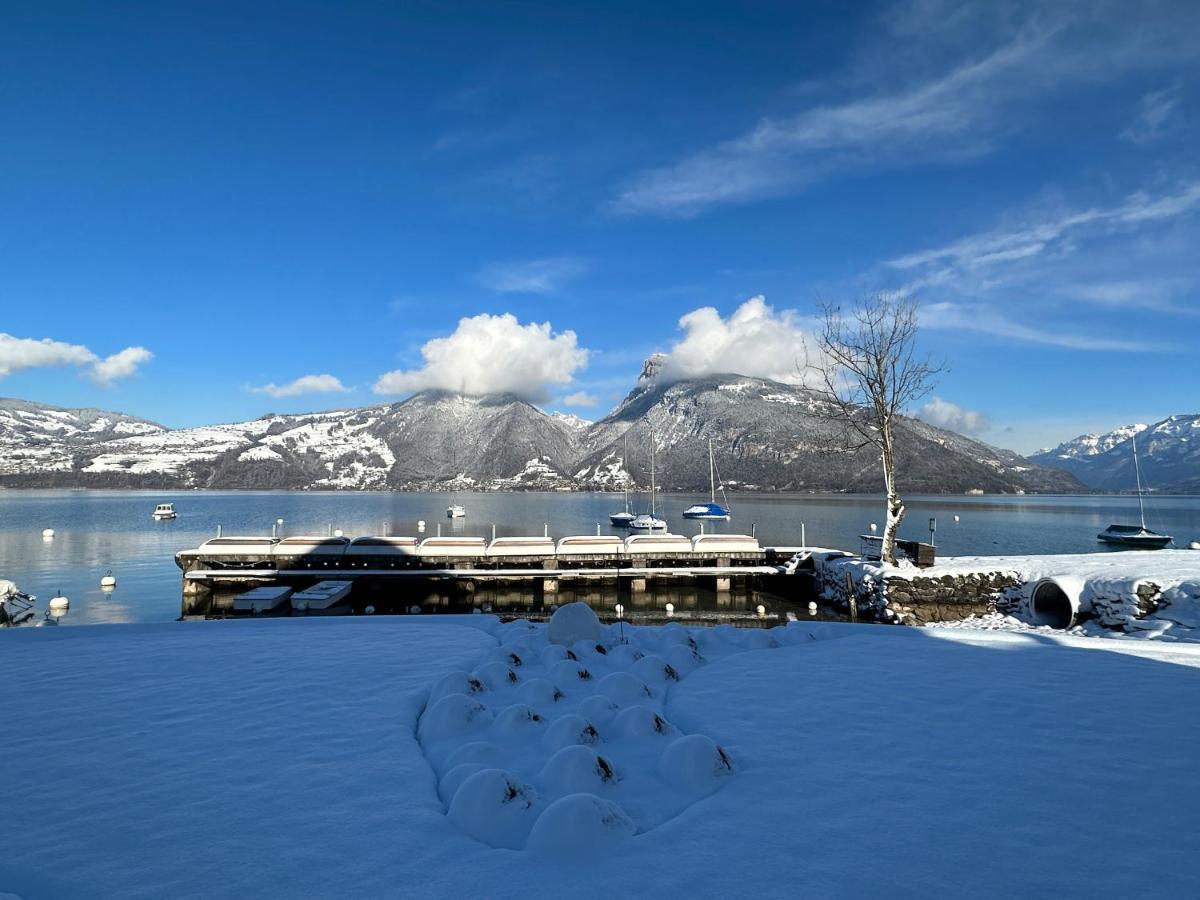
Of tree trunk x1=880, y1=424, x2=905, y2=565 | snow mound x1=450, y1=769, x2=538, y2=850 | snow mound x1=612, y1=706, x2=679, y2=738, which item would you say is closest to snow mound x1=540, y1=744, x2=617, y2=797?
snow mound x1=450, y1=769, x2=538, y2=850

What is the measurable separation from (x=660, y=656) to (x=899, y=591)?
1609cm

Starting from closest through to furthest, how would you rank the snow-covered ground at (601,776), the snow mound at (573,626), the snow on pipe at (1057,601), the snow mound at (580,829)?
the snow-covered ground at (601,776), the snow mound at (580,829), the snow mound at (573,626), the snow on pipe at (1057,601)

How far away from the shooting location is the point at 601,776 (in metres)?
4.96

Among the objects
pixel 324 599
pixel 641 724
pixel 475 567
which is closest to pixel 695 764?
pixel 641 724

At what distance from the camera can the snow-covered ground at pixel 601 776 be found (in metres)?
3.79

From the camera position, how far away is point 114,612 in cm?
Answer: 2517

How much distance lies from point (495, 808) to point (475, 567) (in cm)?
2609

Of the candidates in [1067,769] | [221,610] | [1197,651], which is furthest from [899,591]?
[221,610]

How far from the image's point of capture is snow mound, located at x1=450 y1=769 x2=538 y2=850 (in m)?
4.21

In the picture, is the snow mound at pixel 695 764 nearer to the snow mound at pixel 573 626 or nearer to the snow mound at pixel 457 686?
the snow mound at pixel 457 686

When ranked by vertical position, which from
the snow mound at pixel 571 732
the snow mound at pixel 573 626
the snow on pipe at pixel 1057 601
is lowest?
the snow on pipe at pixel 1057 601

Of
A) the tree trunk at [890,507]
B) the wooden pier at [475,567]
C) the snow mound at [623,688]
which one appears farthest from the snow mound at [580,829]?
the wooden pier at [475,567]

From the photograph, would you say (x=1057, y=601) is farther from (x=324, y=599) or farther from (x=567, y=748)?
(x=324, y=599)

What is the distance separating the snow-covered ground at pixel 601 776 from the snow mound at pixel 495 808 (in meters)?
0.02
